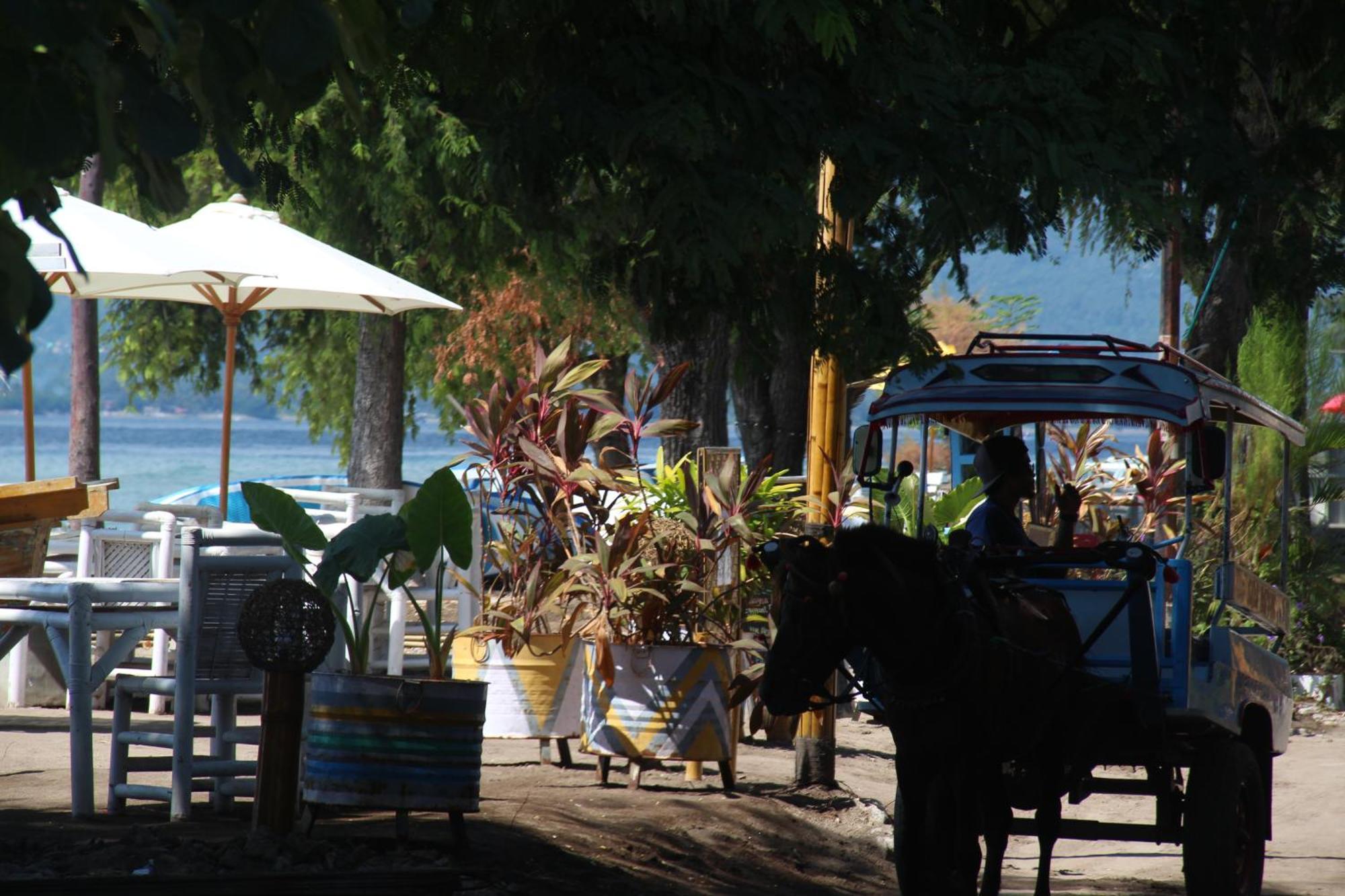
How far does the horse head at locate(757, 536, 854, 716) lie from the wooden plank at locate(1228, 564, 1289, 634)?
2816 millimetres

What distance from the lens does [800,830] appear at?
862 centimetres

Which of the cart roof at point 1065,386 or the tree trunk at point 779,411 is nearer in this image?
the cart roof at point 1065,386

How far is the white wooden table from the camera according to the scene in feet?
23.6

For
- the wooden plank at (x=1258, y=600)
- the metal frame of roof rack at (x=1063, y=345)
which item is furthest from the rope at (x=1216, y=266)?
the wooden plank at (x=1258, y=600)

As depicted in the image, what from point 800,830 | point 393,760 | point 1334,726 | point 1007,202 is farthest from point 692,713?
point 1334,726

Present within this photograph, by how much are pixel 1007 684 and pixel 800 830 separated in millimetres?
2760

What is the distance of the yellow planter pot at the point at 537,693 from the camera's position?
9.38m

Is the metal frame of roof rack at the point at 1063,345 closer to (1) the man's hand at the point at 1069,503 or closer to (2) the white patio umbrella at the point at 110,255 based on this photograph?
(1) the man's hand at the point at 1069,503

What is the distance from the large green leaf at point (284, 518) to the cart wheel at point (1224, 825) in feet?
12.4

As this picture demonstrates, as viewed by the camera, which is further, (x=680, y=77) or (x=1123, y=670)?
(x=680, y=77)

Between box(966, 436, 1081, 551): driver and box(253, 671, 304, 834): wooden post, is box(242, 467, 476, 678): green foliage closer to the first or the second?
box(253, 671, 304, 834): wooden post

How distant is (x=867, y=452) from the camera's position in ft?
25.7

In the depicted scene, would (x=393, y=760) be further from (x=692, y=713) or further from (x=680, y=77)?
(x=680, y=77)

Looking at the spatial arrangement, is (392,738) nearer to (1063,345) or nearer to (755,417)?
(1063,345)
